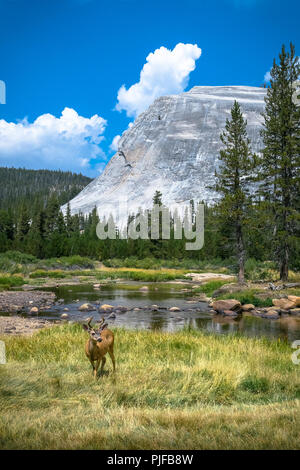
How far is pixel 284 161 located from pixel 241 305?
38.4 feet

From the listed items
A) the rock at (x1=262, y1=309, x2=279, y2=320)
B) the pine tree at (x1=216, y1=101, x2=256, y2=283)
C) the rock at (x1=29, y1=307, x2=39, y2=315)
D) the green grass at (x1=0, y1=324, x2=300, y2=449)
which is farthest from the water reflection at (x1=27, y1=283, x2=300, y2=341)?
the pine tree at (x1=216, y1=101, x2=256, y2=283)

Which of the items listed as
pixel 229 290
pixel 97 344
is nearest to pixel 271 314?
pixel 229 290

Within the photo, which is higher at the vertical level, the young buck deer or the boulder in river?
the young buck deer

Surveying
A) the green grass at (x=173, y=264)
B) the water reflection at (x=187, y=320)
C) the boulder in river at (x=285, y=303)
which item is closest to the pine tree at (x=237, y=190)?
the boulder in river at (x=285, y=303)

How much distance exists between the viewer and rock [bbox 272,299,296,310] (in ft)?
70.8

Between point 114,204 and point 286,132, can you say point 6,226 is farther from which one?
point 286,132

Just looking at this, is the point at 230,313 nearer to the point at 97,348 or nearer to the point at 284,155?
the point at 284,155

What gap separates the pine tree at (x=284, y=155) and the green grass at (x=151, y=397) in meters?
19.3

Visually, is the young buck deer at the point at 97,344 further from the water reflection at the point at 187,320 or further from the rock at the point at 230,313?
the rock at the point at 230,313

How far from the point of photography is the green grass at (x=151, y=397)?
4.50 m

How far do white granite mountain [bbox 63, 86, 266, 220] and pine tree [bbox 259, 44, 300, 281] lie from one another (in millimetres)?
85570

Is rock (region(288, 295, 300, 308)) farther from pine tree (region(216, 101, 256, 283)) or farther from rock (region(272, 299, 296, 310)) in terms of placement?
pine tree (region(216, 101, 256, 283))

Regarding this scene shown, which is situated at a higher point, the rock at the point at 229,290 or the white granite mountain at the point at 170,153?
the white granite mountain at the point at 170,153
